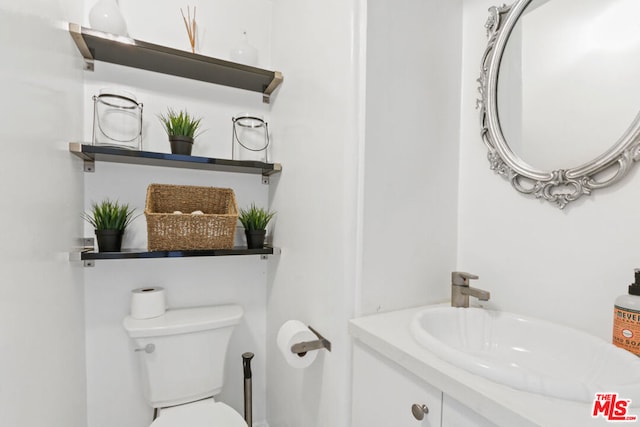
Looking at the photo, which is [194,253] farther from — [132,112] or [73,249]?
[132,112]

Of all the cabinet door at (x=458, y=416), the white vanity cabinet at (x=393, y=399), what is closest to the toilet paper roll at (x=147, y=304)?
the white vanity cabinet at (x=393, y=399)

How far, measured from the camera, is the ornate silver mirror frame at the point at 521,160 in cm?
69

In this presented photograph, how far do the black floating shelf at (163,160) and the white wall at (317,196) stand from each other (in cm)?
13

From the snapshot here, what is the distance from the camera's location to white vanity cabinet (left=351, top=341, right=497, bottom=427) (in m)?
0.59

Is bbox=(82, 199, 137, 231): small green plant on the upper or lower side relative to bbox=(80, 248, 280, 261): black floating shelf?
upper

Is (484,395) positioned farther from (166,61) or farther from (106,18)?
(106,18)

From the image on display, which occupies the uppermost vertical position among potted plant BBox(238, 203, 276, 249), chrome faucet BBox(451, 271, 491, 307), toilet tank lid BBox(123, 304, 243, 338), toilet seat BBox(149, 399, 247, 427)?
potted plant BBox(238, 203, 276, 249)

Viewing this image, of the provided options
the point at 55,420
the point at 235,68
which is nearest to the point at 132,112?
the point at 235,68

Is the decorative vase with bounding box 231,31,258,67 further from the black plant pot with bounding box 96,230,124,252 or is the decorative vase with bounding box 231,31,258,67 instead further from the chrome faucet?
the chrome faucet

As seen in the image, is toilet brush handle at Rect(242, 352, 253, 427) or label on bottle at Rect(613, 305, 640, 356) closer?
label on bottle at Rect(613, 305, 640, 356)

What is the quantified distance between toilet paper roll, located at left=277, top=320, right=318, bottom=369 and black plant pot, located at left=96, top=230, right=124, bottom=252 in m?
0.69

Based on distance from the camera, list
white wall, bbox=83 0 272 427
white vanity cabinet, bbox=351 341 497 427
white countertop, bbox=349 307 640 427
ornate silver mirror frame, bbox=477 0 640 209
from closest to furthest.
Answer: white countertop, bbox=349 307 640 427, white vanity cabinet, bbox=351 341 497 427, ornate silver mirror frame, bbox=477 0 640 209, white wall, bbox=83 0 272 427

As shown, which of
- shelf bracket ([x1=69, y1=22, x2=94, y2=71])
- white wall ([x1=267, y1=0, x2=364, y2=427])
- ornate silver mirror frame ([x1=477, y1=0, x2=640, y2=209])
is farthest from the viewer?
shelf bracket ([x1=69, y1=22, x2=94, y2=71])

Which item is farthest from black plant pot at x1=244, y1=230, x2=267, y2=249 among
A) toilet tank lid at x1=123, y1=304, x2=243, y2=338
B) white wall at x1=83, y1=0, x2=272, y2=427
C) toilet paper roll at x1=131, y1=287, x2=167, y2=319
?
toilet paper roll at x1=131, y1=287, x2=167, y2=319
